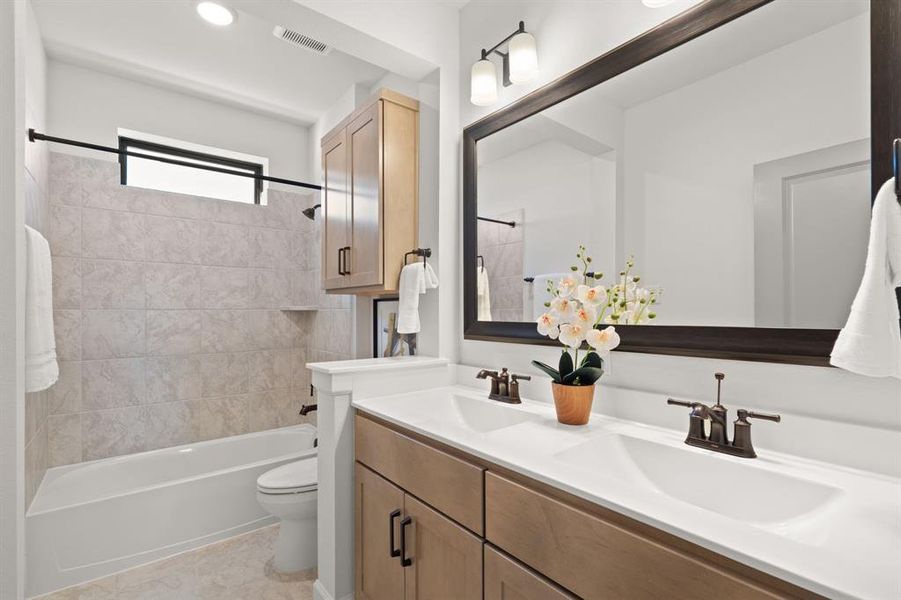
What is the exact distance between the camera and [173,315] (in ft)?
9.27

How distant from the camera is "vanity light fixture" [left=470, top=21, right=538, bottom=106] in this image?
1.58m

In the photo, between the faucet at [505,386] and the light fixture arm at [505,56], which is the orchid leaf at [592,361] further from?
the light fixture arm at [505,56]

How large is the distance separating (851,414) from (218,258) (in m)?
3.34

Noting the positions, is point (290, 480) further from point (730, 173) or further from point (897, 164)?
point (897, 164)

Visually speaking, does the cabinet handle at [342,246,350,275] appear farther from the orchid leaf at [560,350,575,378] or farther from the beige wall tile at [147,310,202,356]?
the beige wall tile at [147,310,202,356]

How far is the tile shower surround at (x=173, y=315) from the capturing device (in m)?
2.49

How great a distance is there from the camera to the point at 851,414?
91cm

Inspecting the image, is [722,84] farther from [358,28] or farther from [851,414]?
[358,28]

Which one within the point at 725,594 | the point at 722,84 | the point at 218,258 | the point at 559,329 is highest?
the point at 722,84

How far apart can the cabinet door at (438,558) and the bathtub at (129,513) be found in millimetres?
1521

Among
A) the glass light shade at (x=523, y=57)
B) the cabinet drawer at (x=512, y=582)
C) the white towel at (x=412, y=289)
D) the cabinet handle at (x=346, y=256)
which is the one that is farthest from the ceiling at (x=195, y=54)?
the cabinet drawer at (x=512, y=582)

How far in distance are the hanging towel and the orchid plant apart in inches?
6.5

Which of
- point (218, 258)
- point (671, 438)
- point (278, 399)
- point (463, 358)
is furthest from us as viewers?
Answer: point (278, 399)

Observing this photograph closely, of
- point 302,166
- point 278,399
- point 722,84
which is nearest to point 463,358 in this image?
point 722,84
